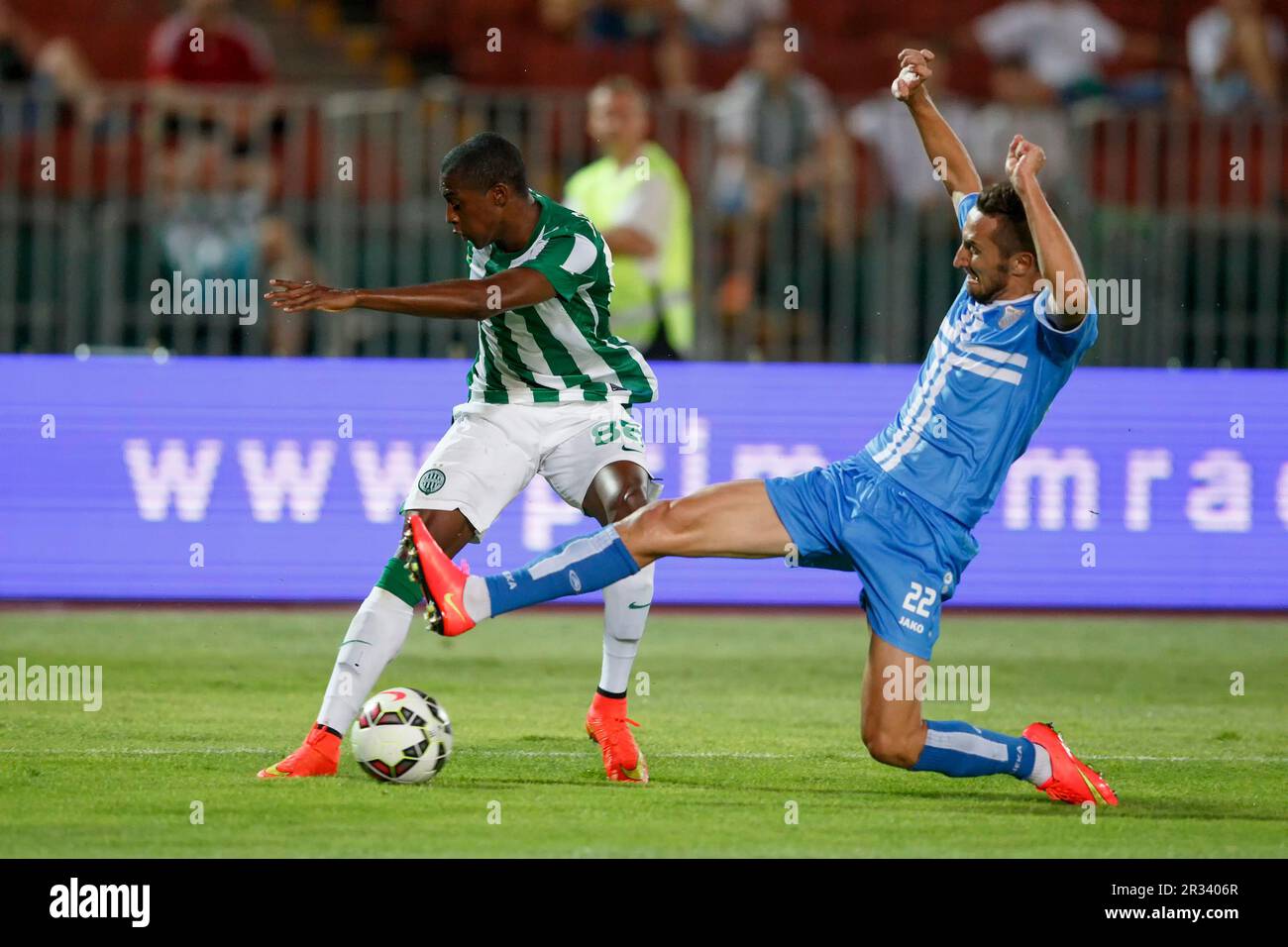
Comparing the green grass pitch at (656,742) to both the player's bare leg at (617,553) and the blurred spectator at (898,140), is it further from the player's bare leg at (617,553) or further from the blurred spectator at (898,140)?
the blurred spectator at (898,140)

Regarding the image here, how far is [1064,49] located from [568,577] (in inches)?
434

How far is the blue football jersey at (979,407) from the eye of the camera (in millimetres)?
6781

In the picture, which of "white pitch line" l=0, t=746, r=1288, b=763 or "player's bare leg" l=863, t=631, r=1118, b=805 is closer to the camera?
"player's bare leg" l=863, t=631, r=1118, b=805

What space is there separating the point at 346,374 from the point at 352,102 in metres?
2.43

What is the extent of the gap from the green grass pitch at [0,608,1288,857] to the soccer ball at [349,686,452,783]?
3.5 inches

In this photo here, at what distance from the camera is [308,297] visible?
667cm

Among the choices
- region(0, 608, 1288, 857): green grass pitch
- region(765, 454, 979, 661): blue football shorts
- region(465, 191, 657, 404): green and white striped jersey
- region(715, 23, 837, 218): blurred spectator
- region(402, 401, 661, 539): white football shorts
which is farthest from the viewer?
region(715, 23, 837, 218): blurred spectator

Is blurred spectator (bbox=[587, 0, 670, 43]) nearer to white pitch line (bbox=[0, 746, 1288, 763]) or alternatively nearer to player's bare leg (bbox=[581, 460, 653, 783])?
player's bare leg (bbox=[581, 460, 653, 783])

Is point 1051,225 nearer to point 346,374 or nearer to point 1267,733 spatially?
point 1267,733

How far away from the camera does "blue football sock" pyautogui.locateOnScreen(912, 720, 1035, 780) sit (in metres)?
6.83

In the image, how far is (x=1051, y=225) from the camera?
21.1ft

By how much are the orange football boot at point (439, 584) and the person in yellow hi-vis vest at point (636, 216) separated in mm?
5332

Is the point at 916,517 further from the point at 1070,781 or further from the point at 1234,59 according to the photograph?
the point at 1234,59
